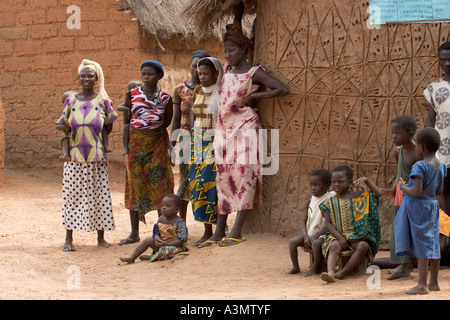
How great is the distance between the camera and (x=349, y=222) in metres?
5.75

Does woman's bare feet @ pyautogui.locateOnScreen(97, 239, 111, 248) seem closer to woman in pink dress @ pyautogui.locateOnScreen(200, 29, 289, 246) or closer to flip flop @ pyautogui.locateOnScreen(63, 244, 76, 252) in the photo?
flip flop @ pyautogui.locateOnScreen(63, 244, 76, 252)

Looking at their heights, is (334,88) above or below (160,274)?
above

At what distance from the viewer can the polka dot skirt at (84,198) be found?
308 inches

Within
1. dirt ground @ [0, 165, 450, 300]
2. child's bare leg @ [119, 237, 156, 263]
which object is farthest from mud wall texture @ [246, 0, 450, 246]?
child's bare leg @ [119, 237, 156, 263]

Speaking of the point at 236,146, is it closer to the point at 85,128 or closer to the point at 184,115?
the point at 184,115

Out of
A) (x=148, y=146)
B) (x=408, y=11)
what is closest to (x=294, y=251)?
(x=408, y=11)

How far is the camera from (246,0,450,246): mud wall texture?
662 cm

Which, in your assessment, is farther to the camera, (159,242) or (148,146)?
(148,146)

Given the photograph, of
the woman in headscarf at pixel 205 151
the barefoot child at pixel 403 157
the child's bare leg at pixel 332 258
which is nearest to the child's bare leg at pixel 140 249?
the woman in headscarf at pixel 205 151

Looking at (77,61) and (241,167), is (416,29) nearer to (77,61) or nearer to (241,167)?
(241,167)

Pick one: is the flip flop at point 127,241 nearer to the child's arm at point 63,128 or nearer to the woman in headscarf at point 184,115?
the woman in headscarf at point 184,115

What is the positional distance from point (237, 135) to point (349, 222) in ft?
6.16

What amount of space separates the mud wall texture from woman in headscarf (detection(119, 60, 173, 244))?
3.29ft

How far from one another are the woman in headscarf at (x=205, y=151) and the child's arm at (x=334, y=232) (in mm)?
1822
